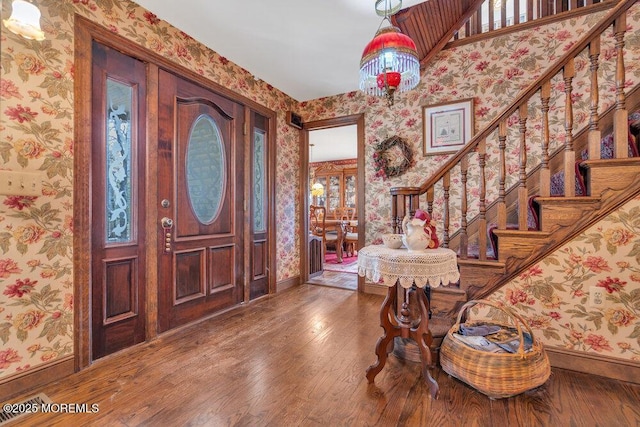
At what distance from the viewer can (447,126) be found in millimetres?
3055

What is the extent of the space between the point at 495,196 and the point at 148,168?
3034 millimetres

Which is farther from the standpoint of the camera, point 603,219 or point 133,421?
point 603,219

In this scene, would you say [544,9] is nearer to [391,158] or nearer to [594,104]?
[594,104]

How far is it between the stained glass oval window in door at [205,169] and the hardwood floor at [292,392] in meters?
1.12

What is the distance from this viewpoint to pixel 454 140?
303 cm

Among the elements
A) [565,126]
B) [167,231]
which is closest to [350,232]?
[167,231]

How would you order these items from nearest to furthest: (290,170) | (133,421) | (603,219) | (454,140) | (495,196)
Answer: (133,421) < (603,219) < (495,196) < (454,140) < (290,170)

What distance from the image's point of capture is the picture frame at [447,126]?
117 inches

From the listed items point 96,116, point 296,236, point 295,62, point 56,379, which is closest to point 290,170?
point 296,236

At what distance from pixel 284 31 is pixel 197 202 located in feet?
5.41

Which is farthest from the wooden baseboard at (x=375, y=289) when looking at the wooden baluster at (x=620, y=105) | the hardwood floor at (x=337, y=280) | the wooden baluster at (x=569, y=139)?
the wooden baluster at (x=620, y=105)

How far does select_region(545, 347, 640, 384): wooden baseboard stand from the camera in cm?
162

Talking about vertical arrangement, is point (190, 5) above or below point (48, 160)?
above

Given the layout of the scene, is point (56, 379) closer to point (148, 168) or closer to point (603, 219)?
point (148, 168)
